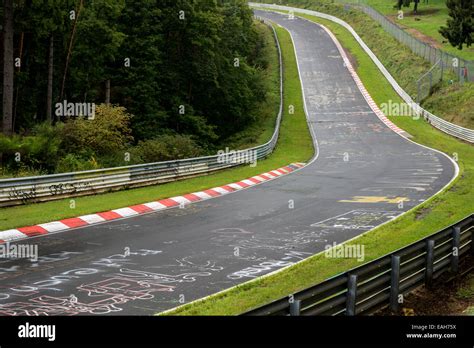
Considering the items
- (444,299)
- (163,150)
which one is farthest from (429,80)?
(444,299)

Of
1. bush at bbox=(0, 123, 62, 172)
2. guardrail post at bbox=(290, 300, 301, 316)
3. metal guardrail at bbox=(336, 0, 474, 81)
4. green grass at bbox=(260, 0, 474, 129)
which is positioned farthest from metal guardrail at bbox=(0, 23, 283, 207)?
metal guardrail at bbox=(336, 0, 474, 81)

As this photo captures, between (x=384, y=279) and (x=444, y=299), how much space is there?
2.08 metres

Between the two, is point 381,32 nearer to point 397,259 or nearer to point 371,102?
point 371,102

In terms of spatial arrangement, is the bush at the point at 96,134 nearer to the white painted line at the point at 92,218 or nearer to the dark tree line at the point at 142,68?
the dark tree line at the point at 142,68

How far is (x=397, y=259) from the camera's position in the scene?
12.8 meters

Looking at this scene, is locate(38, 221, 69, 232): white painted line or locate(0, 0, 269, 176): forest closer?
locate(38, 221, 69, 232): white painted line

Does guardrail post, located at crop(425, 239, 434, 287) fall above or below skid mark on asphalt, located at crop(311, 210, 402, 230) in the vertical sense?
above

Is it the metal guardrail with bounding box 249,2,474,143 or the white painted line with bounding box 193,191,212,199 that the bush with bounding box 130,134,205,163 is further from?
the metal guardrail with bounding box 249,2,474,143

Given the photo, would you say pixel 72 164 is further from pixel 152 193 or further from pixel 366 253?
pixel 366 253

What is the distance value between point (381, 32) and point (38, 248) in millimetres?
84723

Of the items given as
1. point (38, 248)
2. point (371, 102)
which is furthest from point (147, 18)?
point (38, 248)

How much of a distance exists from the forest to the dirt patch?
21.3 m

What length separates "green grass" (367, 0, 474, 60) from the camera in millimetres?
82206

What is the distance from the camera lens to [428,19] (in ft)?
349
